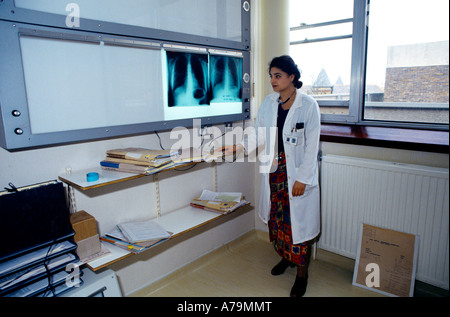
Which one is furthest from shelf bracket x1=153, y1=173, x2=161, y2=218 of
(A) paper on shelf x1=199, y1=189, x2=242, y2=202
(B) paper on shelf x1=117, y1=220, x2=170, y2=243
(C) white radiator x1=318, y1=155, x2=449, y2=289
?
(C) white radiator x1=318, y1=155, x2=449, y2=289

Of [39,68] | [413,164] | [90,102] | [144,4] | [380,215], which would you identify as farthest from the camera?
[380,215]

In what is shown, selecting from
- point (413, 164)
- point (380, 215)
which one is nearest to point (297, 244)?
point (380, 215)

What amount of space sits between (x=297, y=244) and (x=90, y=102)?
58.7 inches

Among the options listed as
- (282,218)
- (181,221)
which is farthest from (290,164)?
(181,221)

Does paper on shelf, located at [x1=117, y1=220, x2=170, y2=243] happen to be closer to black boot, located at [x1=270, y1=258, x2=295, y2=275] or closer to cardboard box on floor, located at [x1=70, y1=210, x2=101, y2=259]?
cardboard box on floor, located at [x1=70, y1=210, x2=101, y2=259]

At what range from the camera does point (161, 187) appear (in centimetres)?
202

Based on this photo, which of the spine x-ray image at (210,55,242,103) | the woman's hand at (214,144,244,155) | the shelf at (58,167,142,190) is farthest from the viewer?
the spine x-ray image at (210,55,242,103)

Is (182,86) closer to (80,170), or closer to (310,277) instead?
(80,170)

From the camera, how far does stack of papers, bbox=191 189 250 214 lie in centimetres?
204

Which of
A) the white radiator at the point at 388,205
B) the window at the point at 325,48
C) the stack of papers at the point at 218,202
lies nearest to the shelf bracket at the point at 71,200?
the stack of papers at the point at 218,202

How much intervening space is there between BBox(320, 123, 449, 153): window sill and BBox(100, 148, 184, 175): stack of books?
1123 mm

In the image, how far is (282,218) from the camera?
207cm

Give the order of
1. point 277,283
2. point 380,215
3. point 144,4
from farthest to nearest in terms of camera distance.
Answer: point 277,283, point 380,215, point 144,4

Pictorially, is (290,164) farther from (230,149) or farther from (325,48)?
(325,48)
